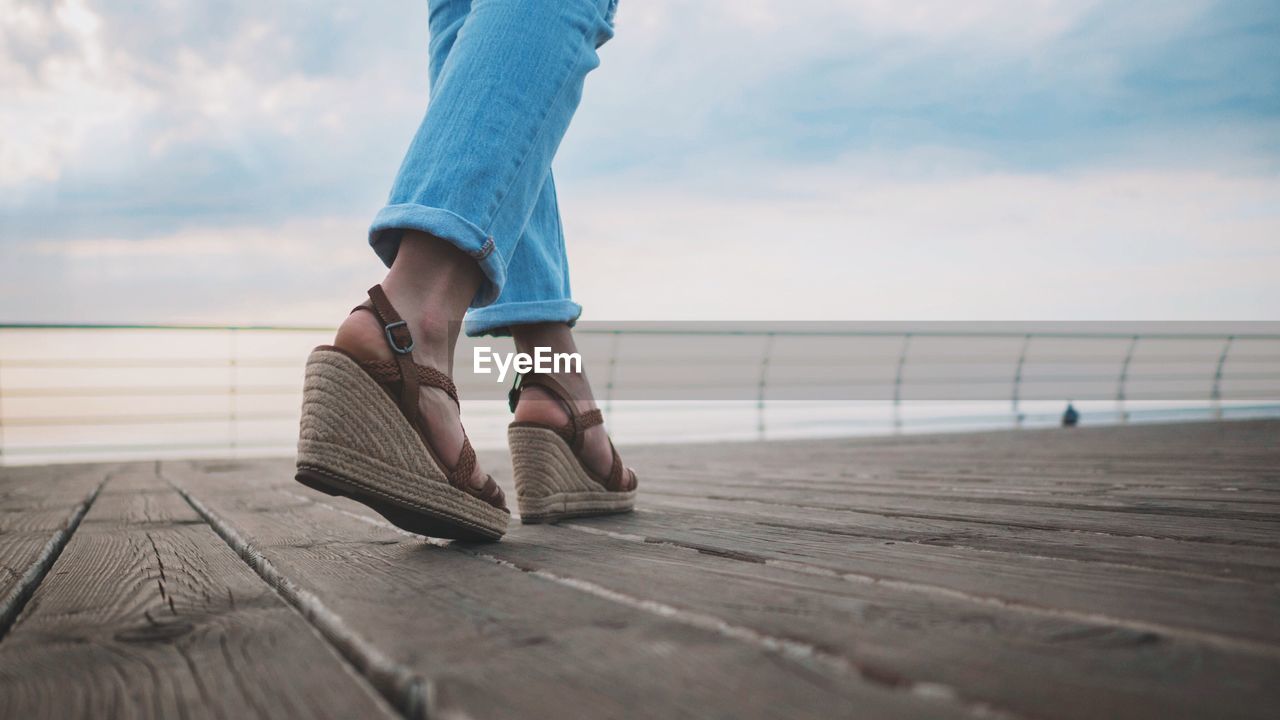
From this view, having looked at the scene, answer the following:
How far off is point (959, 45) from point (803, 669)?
1168cm

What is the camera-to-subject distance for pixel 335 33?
7.24m

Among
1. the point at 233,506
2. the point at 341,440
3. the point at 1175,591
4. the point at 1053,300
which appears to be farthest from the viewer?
the point at 1053,300

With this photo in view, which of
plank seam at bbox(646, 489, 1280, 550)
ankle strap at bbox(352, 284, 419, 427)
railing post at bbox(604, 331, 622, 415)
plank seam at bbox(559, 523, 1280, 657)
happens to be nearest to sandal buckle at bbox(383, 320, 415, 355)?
ankle strap at bbox(352, 284, 419, 427)

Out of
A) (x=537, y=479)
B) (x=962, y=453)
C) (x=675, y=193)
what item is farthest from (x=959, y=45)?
(x=537, y=479)

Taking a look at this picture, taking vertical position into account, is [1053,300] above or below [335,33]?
below

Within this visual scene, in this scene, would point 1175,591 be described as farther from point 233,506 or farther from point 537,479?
point 233,506

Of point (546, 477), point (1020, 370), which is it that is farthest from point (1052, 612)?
point (1020, 370)

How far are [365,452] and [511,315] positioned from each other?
1.08 ft

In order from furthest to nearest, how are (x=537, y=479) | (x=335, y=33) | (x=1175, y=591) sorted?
(x=335, y=33) < (x=537, y=479) < (x=1175, y=591)

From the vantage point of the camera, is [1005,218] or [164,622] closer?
[164,622]

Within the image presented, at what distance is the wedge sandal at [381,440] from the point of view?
627 millimetres

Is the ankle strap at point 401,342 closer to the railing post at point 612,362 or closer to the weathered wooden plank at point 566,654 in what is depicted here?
the weathered wooden plank at point 566,654

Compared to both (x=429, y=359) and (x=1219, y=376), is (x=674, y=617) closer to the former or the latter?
(x=429, y=359)

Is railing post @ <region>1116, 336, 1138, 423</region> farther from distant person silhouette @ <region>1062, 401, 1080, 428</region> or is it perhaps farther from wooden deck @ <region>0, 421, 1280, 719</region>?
wooden deck @ <region>0, 421, 1280, 719</region>
